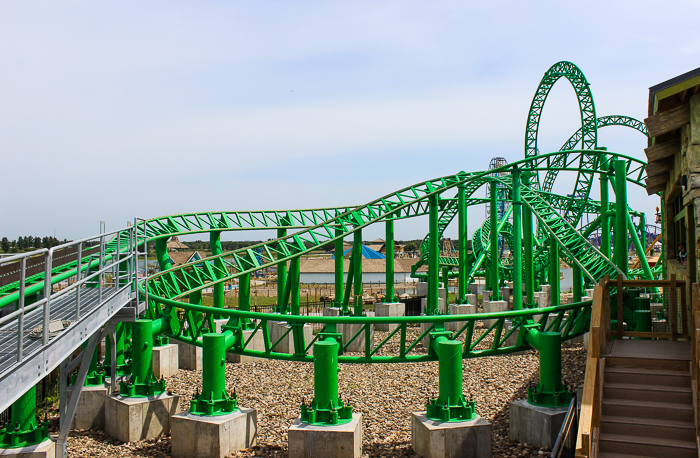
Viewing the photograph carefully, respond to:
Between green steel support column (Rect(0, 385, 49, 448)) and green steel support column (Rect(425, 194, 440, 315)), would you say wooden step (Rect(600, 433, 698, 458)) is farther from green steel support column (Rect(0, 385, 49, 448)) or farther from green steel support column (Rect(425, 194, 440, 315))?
green steel support column (Rect(425, 194, 440, 315))

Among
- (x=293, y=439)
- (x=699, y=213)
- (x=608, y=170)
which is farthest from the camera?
(x=608, y=170)

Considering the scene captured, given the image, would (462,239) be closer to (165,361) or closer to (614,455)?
(165,361)

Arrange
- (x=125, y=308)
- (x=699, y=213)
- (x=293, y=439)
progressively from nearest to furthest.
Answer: (x=699, y=213)
(x=293, y=439)
(x=125, y=308)

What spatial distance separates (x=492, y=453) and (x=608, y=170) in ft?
28.8

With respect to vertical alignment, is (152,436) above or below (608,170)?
below

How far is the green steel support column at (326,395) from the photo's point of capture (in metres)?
8.05

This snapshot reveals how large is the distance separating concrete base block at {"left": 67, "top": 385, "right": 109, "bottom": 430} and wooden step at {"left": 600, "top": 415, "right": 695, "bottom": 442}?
8709 mm

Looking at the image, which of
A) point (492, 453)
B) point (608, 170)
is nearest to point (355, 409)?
point (492, 453)

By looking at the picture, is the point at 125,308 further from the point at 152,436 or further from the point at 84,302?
the point at 152,436

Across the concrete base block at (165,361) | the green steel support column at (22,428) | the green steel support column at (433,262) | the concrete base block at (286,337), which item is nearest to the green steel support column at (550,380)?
the green steel support column at (433,262)

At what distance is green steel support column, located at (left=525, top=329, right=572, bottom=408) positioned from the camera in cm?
828

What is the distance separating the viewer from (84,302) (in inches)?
323

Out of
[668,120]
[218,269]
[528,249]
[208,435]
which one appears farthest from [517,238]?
[208,435]

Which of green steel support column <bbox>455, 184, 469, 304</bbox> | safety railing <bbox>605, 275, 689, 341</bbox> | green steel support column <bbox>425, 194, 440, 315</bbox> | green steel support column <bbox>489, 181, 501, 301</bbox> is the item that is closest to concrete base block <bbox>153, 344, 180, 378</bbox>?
green steel support column <bbox>425, 194, 440, 315</bbox>
